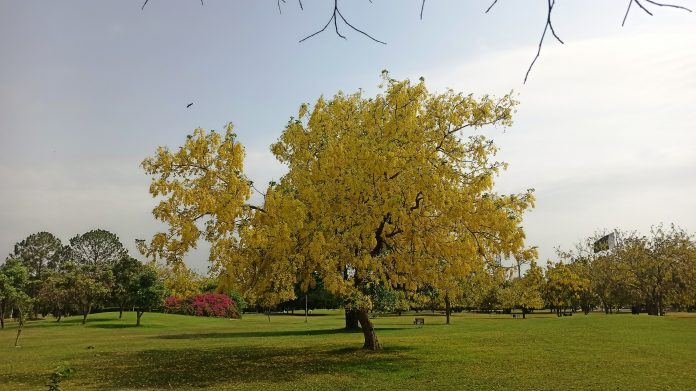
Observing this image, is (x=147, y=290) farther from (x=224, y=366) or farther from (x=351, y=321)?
(x=224, y=366)

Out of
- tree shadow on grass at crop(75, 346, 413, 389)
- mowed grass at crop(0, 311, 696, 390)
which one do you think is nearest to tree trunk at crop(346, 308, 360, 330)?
mowed grass at crop(0, 311, 696, 390)

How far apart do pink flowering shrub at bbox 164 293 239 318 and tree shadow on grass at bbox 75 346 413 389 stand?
5191 cm

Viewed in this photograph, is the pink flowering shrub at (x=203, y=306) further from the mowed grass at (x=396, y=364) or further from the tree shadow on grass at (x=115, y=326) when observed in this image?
the mowed grass at (x=396, y=364)

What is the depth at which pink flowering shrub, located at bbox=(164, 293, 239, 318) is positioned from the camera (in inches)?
3086

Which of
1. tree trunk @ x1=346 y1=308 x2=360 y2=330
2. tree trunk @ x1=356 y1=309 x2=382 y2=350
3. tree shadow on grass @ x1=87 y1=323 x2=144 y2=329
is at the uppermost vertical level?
tree trunk @ x1=356 y1=309 x2=382 y2=350

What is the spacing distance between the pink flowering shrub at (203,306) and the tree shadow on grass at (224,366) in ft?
170

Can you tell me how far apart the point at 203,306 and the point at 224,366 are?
61868 mm

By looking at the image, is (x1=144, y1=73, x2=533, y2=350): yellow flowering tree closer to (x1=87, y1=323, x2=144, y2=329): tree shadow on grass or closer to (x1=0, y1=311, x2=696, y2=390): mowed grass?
(x1=0, y1=311, x2=696, y2=390): mowed grass

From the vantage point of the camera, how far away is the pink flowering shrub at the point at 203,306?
78.4 meters

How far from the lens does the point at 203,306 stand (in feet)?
265

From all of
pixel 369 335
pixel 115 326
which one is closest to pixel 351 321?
pixel 369 335

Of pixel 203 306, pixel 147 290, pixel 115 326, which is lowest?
pixel 115 326

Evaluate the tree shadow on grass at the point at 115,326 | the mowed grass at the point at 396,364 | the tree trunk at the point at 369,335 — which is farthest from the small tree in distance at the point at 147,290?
the tree trunk at the point at 369,335

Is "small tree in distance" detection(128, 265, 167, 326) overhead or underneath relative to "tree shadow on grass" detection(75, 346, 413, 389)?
overhead
